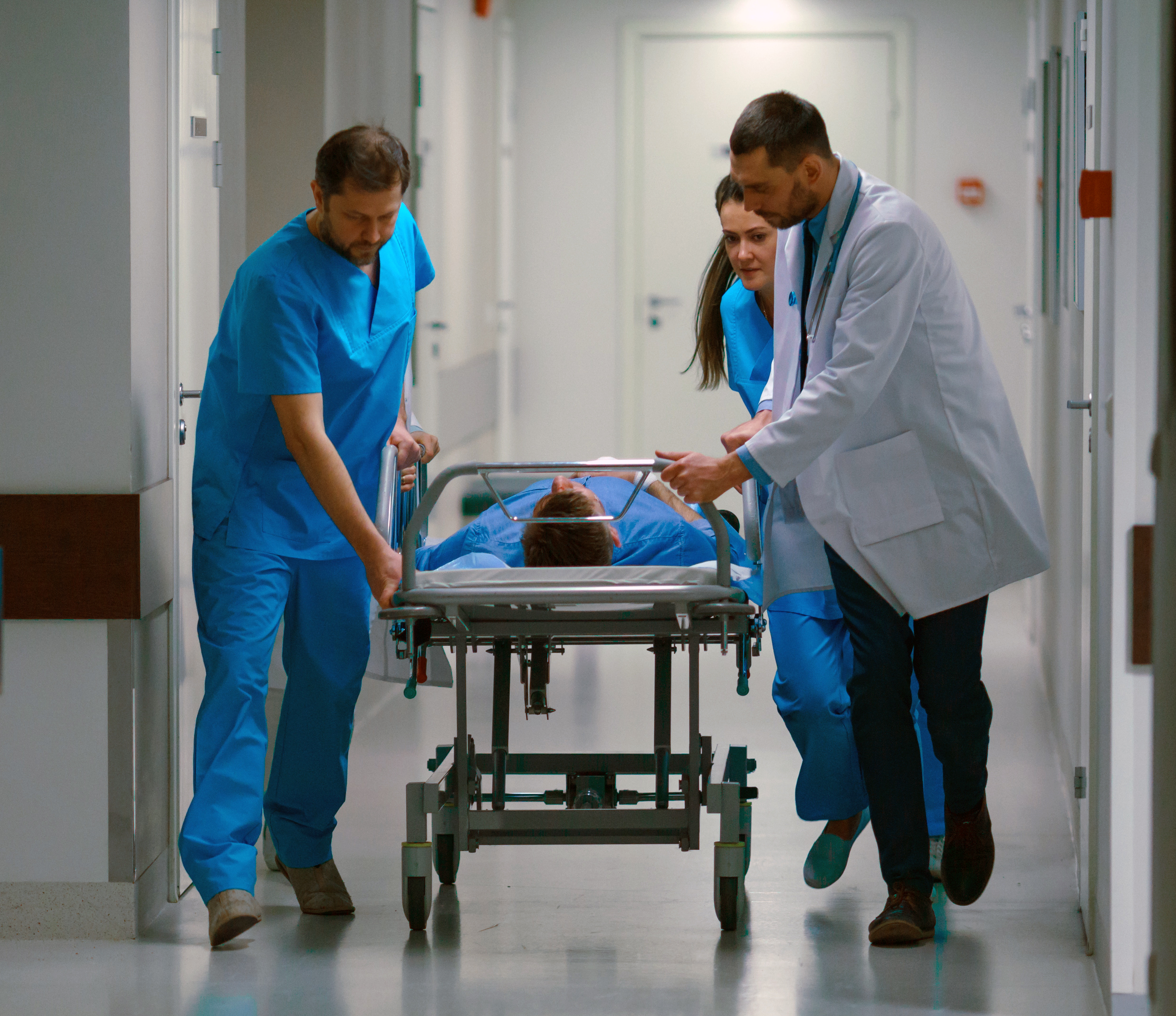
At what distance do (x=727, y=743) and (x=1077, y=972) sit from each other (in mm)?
1688

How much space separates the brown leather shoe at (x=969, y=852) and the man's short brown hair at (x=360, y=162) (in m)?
1.39

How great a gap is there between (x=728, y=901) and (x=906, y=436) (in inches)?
32.3

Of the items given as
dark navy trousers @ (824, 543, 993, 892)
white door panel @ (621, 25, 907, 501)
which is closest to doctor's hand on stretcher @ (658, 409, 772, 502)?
dark navy trousers @ (824, 543, 993, 892)

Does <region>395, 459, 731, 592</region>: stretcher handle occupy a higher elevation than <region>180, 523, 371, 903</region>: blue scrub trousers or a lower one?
higher

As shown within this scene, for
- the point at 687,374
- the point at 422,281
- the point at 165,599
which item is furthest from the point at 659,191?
the point at 165,599

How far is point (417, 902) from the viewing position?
251cm

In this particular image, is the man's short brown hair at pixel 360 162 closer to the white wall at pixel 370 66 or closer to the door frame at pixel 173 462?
the door frame at pixel 173 462

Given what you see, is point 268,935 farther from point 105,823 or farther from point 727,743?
point 727,743

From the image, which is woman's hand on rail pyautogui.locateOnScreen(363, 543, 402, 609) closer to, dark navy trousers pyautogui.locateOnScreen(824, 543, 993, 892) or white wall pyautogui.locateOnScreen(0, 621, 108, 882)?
white wall pyautogui.locateOnScreen(0, 621, 108, 882)

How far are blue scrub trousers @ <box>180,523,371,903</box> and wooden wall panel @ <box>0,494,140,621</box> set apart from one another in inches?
5.1

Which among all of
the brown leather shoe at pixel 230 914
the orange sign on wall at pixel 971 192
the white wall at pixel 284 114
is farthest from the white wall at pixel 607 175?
the brown leather shoe at pixel 230 914

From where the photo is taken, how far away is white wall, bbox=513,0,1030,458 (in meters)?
7.46

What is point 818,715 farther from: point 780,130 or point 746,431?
point 780,130

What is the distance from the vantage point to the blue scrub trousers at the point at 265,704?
7.97ft
